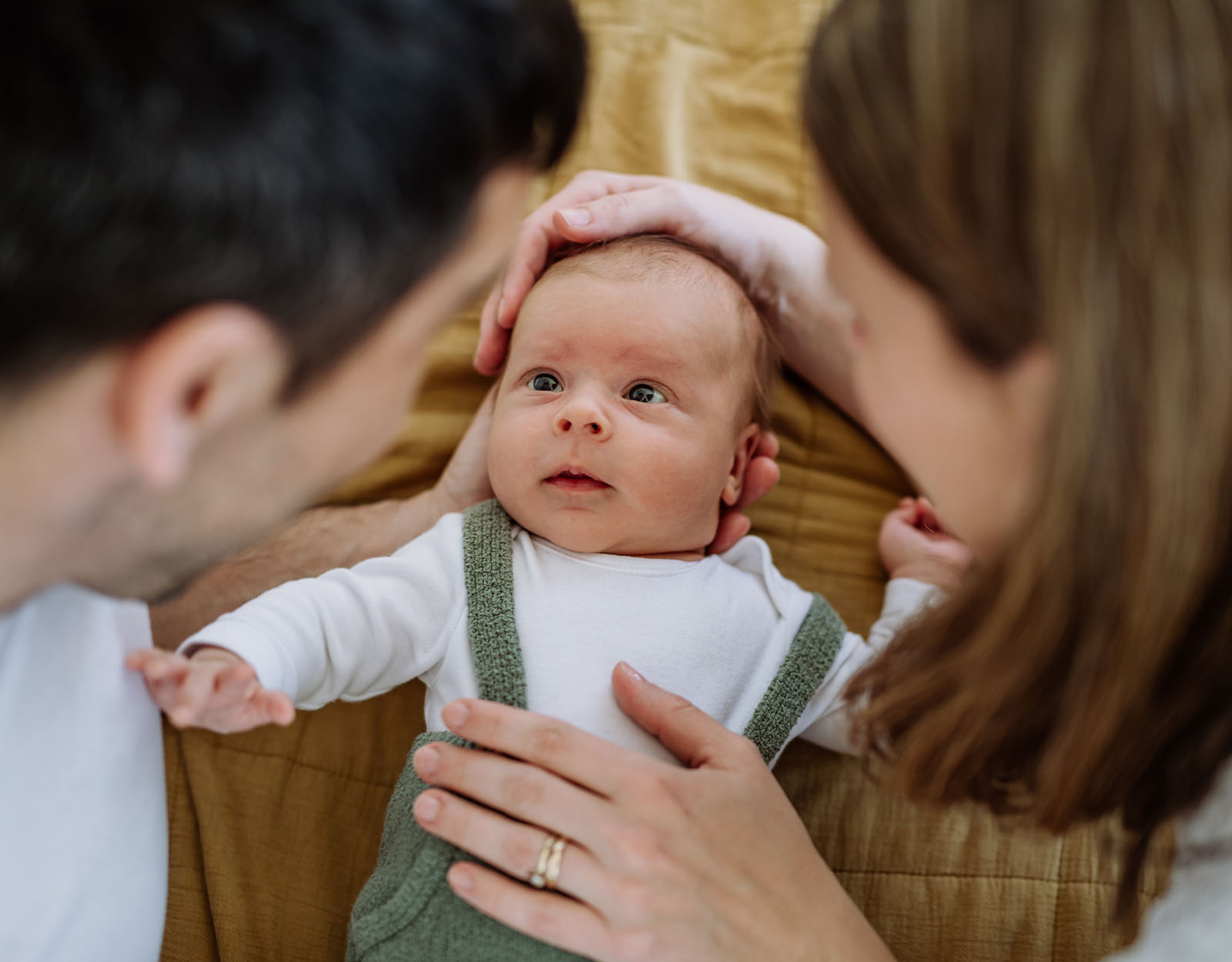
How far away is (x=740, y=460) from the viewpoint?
4.96 feet

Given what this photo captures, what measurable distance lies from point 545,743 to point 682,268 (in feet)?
2.27

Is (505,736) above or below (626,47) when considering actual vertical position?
below

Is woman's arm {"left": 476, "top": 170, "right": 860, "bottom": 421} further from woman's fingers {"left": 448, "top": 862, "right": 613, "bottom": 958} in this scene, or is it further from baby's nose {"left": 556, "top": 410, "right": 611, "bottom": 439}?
woman's fingers {"left": 448, "top": 862, "right": 613, "bottom": 958}

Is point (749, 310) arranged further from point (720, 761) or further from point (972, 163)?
point (972, 163)

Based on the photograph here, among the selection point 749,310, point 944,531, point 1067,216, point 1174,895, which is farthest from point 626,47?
point 1174,895

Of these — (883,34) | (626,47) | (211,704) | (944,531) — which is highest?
(883,34)

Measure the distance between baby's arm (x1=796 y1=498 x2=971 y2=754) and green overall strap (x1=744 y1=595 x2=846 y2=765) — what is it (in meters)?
0.02

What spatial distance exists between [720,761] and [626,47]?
1.32 metres

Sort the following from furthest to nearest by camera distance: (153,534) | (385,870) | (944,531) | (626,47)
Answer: (626,47), (944,531), (385,870), (153,534)

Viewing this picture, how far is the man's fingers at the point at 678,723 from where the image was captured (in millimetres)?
1138

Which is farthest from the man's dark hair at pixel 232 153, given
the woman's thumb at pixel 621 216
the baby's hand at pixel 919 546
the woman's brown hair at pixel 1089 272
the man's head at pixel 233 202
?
the baby's hand at pixel 919 546

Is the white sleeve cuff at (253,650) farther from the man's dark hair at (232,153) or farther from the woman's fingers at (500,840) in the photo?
the man's dark hair at (232,153)

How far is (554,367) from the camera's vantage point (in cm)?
142

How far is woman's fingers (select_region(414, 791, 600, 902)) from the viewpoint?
1.03 m
